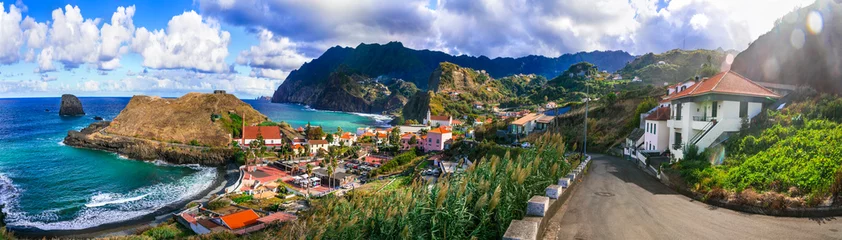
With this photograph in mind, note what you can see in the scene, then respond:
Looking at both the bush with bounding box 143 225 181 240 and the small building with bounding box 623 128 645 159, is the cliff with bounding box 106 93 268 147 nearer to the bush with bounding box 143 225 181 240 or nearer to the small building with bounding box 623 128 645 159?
the bush with bounding box 143 225 181 240

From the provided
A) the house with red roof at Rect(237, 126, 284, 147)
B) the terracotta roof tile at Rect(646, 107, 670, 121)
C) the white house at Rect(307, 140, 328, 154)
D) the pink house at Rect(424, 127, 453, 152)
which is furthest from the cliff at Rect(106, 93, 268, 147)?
the terracotta roof tile at Rect(646, 107, 670, 121)

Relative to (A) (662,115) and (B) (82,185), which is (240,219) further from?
(A) (662,115)

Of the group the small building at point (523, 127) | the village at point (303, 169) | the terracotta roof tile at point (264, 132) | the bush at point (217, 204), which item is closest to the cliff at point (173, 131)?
the terracotta roof tile at point (264, 132)

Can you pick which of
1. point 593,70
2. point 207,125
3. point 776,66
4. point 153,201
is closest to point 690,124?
point 776,66

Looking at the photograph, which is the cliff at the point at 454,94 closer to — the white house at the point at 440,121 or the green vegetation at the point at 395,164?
the white house at the point at 440,121

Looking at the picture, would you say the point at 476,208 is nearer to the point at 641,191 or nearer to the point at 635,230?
the point at 635,230

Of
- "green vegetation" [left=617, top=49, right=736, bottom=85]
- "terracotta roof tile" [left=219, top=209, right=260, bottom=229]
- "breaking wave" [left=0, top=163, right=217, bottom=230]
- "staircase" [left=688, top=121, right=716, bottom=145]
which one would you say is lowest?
"breaking wave" [left=0, top=163, right=217, bottom=230]
